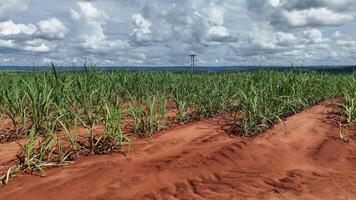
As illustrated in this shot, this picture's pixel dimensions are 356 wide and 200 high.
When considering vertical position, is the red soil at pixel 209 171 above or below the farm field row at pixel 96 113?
below

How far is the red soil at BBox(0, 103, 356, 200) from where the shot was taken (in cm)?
510

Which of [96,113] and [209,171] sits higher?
[96,113]

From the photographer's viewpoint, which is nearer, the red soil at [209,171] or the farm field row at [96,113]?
the red soil at [209,171]

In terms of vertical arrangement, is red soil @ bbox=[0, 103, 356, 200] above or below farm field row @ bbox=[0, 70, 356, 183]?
below

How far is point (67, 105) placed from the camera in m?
7.58

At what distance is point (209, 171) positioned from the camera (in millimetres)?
5996

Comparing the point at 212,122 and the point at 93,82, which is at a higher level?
the point at 93,82

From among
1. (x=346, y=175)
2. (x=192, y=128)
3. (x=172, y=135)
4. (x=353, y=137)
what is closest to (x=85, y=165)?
(x=172, y=135)

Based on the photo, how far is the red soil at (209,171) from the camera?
16.7 feet

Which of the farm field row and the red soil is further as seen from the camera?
the farm field row

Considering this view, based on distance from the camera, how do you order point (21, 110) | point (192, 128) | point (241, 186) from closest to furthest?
point (241, 186) → point (21, 110) → point (192, 128)

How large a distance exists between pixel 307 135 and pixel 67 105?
4327 mm

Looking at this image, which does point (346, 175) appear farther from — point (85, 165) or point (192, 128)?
point (85, 165)

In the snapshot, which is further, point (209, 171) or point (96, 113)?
point (96, 113)
